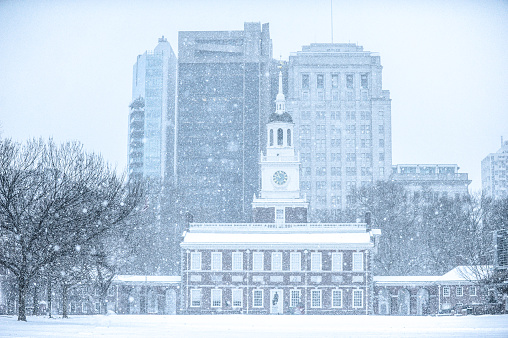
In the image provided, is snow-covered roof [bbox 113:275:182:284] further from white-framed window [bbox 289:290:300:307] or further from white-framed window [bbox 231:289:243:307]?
white-framed window [bbox 289:290:300:307]

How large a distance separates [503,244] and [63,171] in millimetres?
22889

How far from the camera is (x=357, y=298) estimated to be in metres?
68.6

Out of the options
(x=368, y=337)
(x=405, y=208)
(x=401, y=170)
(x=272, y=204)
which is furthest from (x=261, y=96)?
(x=368, y=337)

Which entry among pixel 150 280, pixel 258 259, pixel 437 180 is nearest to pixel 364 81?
pixel 437 180

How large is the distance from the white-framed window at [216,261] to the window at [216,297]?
5.35 ft

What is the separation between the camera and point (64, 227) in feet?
140

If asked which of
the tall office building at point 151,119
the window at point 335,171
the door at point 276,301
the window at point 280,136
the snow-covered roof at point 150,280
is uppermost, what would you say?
the tall office building at point 151,119

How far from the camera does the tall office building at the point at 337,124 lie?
491ft

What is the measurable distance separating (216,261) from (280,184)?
9321mm

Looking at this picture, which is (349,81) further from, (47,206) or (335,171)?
(47,206)

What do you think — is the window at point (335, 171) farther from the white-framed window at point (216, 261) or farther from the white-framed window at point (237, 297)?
the white-framed window at point (237, 297)

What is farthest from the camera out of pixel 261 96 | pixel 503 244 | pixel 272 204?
pixel 261 96

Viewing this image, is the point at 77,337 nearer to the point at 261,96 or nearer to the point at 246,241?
the point at 246,241

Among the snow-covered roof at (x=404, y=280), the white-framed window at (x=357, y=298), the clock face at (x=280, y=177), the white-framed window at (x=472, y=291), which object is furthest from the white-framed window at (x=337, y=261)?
the white-framed window at (x=472, y=291)
